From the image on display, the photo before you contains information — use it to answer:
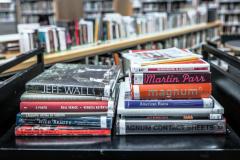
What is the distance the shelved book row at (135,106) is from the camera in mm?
821

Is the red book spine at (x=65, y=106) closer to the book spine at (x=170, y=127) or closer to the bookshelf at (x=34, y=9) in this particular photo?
the book spine at (x=170, y=127)

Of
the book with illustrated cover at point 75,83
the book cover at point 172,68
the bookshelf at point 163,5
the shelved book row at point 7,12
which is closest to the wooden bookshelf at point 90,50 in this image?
the book with illustrated cover at point 75,83

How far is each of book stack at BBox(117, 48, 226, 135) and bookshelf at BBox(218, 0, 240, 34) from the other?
7.53 m

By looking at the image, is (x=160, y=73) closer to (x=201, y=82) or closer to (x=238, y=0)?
(x=201, y=82)

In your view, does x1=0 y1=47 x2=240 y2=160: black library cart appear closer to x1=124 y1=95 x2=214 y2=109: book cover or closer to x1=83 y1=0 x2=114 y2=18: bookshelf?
x1=124 y1=95 x2=214 y2=109: book cover

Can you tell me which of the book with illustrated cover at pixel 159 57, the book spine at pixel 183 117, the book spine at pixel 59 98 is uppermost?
the book with illustrated cover at pixel 159 57

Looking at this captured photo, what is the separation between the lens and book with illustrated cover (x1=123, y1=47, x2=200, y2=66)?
880 millimetres

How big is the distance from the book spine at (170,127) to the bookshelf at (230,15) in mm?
7561

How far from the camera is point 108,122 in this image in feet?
2.72

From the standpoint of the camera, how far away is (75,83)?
2.83 ft

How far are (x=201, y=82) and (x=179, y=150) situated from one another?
21 cm

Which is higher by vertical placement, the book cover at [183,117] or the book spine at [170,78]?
the book spine at [170,78]

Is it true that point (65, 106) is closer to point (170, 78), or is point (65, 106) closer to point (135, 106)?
point (135, 106)

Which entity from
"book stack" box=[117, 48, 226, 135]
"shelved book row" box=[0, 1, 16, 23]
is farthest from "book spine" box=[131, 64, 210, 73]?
"shelved book row" box=[0, 1, 16, 23]
